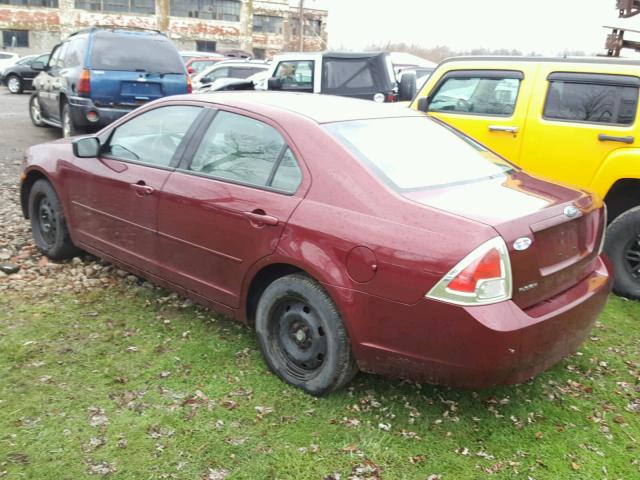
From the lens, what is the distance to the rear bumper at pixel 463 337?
2.72 m

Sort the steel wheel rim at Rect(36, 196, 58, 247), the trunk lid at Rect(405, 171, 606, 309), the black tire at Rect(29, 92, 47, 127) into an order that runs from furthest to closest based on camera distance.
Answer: the black tire at Rect(29, 92, 47, 127), the steel wheel rim at Rect(36, 196, 58, 247), the trunk lid at Rect(405, 171, 606, 309)

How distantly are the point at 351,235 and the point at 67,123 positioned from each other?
770 centimetres

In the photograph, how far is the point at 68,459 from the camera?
279 centimetres

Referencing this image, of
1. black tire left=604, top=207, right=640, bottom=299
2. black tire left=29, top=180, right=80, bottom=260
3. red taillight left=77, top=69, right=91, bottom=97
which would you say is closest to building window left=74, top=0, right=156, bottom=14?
red taillight left=77, top=69, right=91, bottom=97

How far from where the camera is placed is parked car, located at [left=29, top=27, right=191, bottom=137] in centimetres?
875

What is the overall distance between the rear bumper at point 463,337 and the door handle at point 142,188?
5.57ft

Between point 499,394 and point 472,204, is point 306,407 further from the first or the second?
point 472,204

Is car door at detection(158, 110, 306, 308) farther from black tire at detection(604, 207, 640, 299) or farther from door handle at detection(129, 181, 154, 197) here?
black tire at detection(604, 207, 640, 299)

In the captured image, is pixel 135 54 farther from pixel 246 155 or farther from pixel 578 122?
pixel 578 122

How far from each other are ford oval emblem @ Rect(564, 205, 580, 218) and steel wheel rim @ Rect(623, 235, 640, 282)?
1.95 meters

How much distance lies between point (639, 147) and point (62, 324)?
14.8 ft

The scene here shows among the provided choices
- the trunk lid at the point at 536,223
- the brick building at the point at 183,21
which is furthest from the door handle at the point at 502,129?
the brick building at the point at 183,21

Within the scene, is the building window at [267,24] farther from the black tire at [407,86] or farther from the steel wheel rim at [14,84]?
→ the black tire at [407,86]

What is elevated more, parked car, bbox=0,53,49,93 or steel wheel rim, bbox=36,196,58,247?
parked car, bbox=0,53,49,93
